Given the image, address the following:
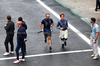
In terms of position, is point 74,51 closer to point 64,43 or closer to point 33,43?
point 64,43

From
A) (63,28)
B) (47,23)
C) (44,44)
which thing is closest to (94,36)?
(63,28)

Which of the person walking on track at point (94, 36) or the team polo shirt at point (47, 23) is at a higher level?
the team polo shirt at point (47, 23)

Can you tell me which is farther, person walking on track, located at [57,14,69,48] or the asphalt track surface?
person walking on track, located at [57,14,69,48]

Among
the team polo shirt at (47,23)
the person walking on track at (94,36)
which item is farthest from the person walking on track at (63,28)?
the person walking on track at (94,36)

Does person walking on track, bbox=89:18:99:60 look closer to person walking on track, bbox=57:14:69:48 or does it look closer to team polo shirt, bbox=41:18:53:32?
person walking on track, bbox=57:14:69:48

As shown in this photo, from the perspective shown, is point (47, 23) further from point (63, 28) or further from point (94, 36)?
point (94, 36)

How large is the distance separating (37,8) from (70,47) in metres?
8.48

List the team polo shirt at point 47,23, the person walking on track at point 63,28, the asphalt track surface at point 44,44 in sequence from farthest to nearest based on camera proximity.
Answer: the person walking on track at point 63,28 < the team polo shirt at point 47,23 < the asphalt track surface at point 44,44

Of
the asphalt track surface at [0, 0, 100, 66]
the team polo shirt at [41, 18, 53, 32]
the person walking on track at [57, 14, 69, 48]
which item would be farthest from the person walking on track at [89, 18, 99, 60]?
the team polo shirt at [41, 18, 53, 32]

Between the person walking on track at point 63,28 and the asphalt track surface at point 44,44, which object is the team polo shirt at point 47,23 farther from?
the asphalt track surface at point 44,44

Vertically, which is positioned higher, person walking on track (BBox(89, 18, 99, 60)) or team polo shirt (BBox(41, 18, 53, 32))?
team polo shirt (BBox(41, 18, 53, 32))

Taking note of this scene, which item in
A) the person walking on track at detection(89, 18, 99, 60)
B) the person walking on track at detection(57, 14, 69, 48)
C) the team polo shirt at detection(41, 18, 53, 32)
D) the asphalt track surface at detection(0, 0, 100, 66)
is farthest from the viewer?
the person walking on track at detection(57, 14, 69, 48)

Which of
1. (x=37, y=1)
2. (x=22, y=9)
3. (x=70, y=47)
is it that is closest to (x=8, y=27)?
(x=70, y=47)

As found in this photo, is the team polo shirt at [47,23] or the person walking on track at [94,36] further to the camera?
the team polo shirt at [47,23]
